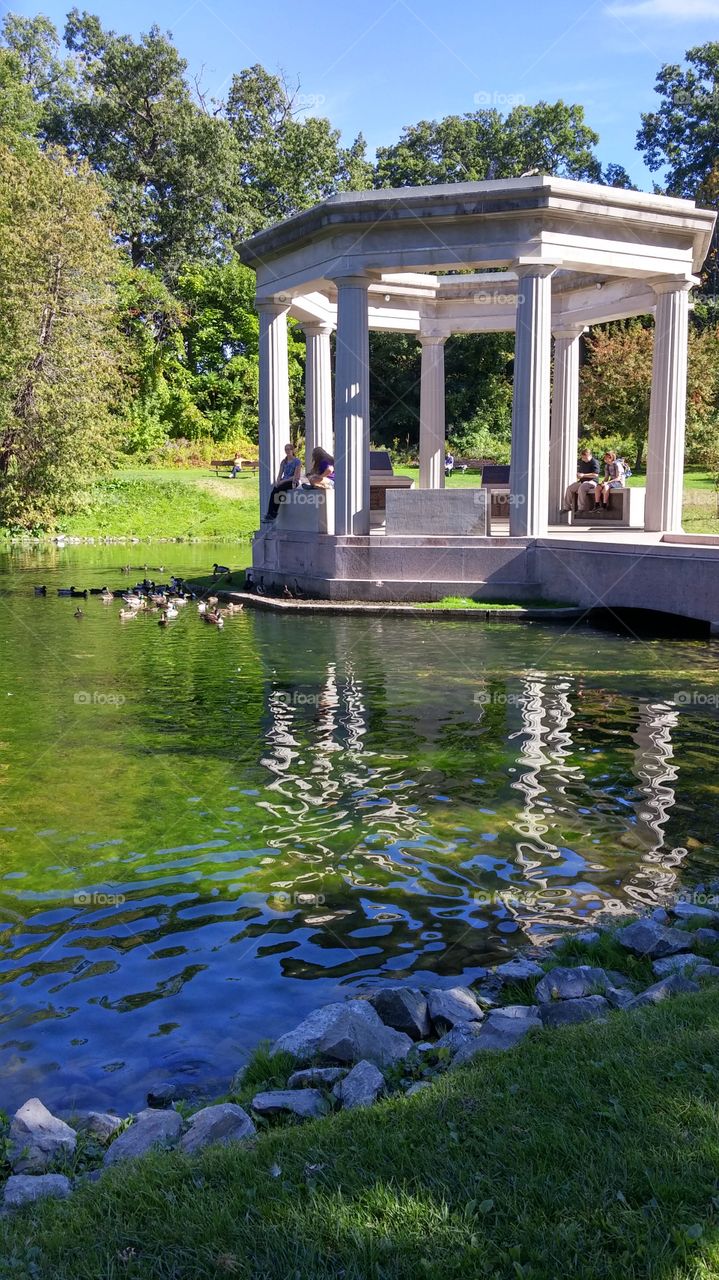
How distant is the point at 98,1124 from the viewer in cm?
475

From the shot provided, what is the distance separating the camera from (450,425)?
60062 millimetres

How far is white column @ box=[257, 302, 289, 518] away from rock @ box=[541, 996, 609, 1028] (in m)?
22.7

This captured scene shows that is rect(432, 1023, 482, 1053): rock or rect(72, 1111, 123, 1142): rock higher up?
rect(432, 1023, 482, 1053): rock

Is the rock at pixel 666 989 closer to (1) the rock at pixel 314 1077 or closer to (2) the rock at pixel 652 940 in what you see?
(2) the rock at pixel 652 940

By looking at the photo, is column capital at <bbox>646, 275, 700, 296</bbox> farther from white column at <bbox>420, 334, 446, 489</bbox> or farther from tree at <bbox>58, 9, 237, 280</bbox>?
tree at <bbox>58, 9, 237, 280</bbox>

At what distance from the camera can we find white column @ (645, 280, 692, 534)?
24.5 metres

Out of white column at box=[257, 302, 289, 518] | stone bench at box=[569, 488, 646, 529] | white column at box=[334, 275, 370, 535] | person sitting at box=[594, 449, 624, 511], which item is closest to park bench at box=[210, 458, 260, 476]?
white column at box=[257, 302, 289, 518]

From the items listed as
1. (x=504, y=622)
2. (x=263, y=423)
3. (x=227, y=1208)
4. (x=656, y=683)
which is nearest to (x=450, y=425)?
(x=263, y=423)

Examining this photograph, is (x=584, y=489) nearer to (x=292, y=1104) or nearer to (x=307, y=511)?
(x=307, y=511)

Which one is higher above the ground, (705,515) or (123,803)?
(705,515)

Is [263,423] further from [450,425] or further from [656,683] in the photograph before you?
[450,425]

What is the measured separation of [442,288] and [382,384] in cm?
3270

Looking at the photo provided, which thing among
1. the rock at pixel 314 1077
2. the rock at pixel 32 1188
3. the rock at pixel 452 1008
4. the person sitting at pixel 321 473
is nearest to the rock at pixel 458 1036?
the rock at pixel 452 1008

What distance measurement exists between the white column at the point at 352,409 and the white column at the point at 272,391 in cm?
412
